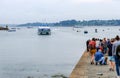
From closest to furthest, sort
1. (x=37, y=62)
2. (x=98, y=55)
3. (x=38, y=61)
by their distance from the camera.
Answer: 1. (x=98, y=55)
2. (x=37, y=62)
3. (x=38, y=61)

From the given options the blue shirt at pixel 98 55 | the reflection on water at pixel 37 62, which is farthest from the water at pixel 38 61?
the blue shirt at pixel 98 55

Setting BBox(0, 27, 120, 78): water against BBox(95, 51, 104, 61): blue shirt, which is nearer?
BBox(95, 51, 104, 61): blue shirt

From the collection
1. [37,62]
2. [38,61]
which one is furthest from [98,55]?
[38,61]

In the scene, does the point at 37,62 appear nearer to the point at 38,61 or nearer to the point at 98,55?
the point at 38,61

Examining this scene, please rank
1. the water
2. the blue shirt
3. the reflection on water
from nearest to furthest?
the blue shirt → the reflection on water → the water

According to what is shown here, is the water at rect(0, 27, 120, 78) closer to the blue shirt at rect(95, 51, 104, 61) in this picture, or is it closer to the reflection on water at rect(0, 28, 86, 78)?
the reflection on water at rect(0, 28, 86, 78)

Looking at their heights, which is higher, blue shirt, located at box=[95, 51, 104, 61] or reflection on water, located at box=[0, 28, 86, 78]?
blue shirt, located at box=[95, 51, 104, 61]

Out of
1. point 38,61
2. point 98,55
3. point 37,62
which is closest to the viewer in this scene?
point 98,55

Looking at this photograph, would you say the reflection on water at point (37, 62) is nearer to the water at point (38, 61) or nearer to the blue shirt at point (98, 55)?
the water at point (38, 61)

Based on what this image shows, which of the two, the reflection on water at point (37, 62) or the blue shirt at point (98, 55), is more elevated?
the blue shirt at point (98, 55)

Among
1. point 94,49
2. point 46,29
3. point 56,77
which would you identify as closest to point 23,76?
point 56,77

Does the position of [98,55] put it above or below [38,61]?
above

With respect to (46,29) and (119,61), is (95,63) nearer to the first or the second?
(119,61)

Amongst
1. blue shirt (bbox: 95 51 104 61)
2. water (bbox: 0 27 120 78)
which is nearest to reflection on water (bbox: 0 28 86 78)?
water (bbox: 0 27 120 78)
